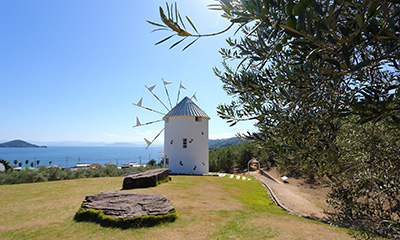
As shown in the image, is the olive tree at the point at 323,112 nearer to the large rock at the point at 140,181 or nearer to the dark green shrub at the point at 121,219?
the dark green shrub at the point at 121,219

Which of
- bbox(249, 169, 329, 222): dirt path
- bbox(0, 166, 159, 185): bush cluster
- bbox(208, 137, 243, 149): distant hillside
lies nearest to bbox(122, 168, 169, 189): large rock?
bbox(208, 137, 243, 149): distant hillside

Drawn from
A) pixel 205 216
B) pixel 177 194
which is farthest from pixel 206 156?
pixel 205 216

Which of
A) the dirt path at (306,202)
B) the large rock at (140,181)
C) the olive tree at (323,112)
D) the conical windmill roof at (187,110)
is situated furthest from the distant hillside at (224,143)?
the large rock at (140,181)

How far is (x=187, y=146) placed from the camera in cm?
2420

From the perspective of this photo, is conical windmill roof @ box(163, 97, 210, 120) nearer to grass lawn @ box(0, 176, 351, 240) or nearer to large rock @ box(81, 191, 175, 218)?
grass lawn @ box(0, 176, 351, 240)

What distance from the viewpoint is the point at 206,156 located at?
2508 centimetres

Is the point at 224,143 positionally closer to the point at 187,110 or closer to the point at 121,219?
the point at 121,219

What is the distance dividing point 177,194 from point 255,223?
16.3ft

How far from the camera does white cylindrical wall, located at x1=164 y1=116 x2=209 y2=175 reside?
78.9 ft

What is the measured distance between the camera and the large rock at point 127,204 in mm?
8195

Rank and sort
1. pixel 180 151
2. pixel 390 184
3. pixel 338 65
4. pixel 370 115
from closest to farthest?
pixel 338 65, pixel 370 115, pixel 390 184, pixel 180 151

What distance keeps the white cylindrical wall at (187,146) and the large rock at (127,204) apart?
567 inches

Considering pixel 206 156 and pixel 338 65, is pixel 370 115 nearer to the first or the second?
pixel 338 65

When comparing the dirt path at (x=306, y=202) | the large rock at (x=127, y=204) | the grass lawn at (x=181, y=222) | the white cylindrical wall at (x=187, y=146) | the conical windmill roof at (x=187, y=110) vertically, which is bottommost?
the dirt path at (x=306, y=202)
